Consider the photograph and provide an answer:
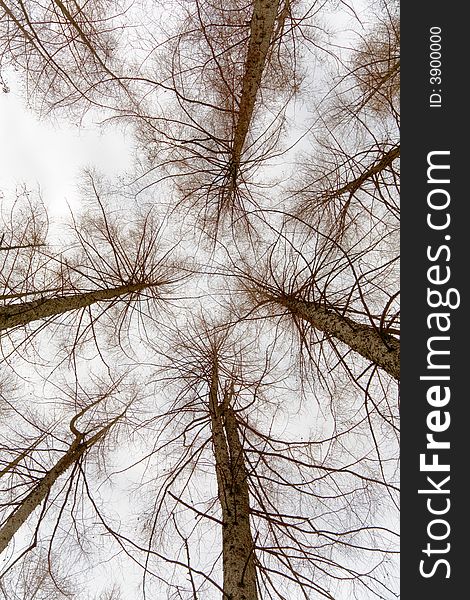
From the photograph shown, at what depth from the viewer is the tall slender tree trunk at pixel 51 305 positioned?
5562 mm

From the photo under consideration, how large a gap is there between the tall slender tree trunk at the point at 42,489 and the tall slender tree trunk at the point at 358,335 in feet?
10.0

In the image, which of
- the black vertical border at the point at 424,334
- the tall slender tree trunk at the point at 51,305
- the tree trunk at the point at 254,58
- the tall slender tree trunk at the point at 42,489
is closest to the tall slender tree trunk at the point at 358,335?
the black vertical border at the point at 424,334

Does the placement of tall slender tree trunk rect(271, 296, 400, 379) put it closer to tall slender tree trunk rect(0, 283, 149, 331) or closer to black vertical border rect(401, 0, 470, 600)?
black vertical border rect(401, 0, 470, 600)

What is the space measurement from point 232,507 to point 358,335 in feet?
6.23

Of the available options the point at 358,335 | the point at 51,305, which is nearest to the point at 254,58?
the point at 358,335

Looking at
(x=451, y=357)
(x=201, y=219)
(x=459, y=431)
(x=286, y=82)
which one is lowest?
(x=459, y=431)

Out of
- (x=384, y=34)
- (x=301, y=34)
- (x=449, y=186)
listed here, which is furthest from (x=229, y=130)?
(x=449, y=186)

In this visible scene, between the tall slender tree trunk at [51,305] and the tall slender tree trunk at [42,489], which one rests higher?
the tall slender tree trunk at [51,305]

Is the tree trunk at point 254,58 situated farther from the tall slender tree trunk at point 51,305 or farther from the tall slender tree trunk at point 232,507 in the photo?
the tall slender tree trunk at point 232,507

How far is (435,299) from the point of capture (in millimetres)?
3557

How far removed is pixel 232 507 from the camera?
4.57 metres

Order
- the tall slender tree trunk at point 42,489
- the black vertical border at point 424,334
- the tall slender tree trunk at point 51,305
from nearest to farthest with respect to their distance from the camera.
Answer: the black vertical border at point 424,334 < the tall slender tree trunk at point 42,489 < the tall slender tree trunk at point 51,305

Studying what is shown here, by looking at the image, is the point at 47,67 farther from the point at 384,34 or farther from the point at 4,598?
the point at 4,598

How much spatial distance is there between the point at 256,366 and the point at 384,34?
461 cm
